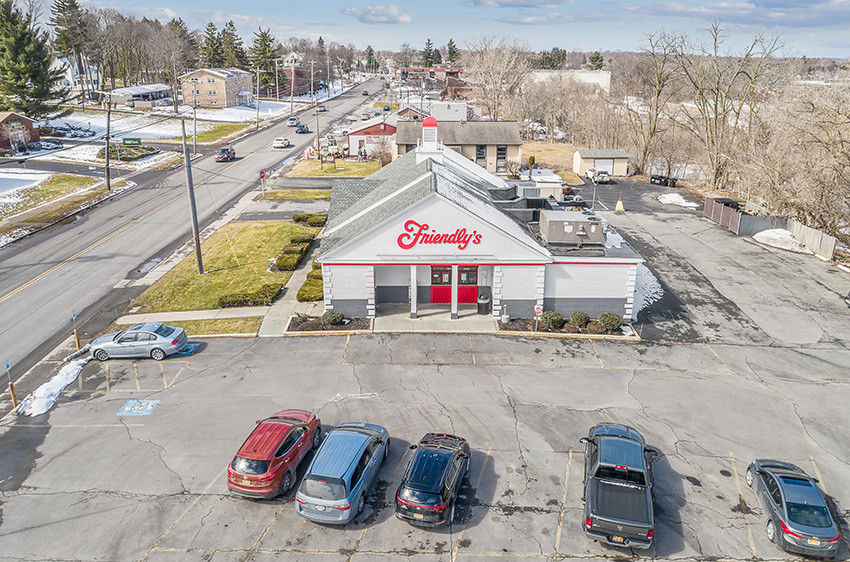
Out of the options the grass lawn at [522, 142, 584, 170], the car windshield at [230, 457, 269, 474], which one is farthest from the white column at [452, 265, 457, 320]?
the grass lawn at [522, 142, 584, 170]

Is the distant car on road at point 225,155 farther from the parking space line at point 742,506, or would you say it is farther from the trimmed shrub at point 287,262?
the parking space line at point 742,506

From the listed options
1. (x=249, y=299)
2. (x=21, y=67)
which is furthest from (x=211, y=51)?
(x=249, y=299)

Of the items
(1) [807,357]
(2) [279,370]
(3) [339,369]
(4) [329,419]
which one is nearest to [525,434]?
(4) [329,419]

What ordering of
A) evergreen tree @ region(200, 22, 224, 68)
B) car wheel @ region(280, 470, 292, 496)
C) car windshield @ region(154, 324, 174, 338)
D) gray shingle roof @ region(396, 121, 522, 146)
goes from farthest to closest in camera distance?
evergreen tree @ region(200, 22, 224, 68)
gray shingle roof @ region(396, 121, 522, 146)
car windshield @ region(154, 324, 174, 338)
car wheel @ region(280, 470, 292, 496)

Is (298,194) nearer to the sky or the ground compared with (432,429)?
nearer to the sky

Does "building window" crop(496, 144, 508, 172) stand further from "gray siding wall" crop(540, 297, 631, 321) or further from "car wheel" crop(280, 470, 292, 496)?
"car wheel" crop(280, 470, 292, 496)

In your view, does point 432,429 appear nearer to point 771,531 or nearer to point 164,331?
point 771,531
